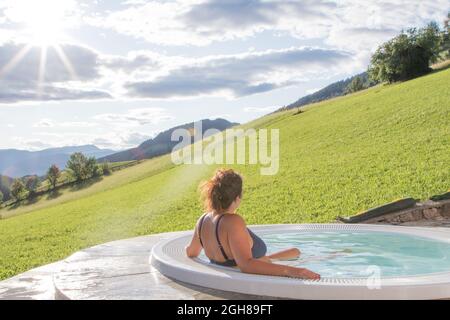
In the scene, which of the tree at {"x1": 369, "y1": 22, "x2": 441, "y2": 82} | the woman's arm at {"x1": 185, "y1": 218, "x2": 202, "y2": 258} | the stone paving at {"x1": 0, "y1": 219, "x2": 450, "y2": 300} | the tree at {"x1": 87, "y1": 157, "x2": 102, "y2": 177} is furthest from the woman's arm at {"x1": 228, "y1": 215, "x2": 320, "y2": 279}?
the tree at {"x1": 87, "y1": 157, "x2": 102, "y2": 177}

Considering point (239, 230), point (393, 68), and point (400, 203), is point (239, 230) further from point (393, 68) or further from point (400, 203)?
point (393, 68)

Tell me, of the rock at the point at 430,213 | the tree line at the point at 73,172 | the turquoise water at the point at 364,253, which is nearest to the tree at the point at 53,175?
the tree line at the point at 73,172

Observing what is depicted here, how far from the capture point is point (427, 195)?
41.4ft

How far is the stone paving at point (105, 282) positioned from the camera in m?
4.14

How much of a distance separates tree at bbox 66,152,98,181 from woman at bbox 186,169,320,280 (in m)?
59.6

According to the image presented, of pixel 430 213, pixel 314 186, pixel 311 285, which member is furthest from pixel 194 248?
pixel 314 186

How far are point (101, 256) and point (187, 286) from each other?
1.91 meters

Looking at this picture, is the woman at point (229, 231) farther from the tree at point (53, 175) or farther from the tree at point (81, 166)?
the tree at point (53, 175)

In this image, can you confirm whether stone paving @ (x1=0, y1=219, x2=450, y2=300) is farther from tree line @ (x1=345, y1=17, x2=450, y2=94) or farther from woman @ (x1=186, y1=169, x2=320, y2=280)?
tree line @ (x1=345, y1=17, x2=450, y2=94)

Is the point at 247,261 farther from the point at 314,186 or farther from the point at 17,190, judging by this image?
the point at 17,190

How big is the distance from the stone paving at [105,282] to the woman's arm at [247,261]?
339mm

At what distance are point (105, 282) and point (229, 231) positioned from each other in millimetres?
1171
